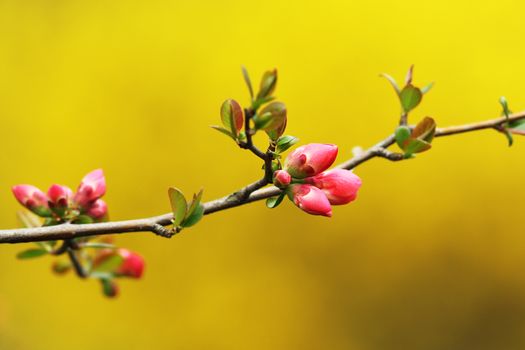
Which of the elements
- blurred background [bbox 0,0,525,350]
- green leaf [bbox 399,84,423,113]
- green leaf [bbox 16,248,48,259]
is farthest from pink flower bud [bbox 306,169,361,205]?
blurred background [bbox 0,0,525,350]

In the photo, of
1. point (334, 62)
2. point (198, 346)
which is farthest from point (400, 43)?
point (198, 346)

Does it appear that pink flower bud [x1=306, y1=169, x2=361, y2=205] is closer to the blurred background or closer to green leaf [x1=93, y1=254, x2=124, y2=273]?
green leaf [x1=93, y1=254, x2=124, y2=273]

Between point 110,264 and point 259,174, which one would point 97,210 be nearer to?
point 110,264

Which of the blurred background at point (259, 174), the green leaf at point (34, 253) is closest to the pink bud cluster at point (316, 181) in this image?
the green leaf at point (34, 253)

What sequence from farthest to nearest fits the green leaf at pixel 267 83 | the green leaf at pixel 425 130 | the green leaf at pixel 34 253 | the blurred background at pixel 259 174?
the blurred background at pixel 259 174 < the green leaf at pixel 34 253 < the green leaf at pixel 425 130 < the green leaf at pixel 267 83

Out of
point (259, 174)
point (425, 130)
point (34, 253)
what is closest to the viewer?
point (425, 130)

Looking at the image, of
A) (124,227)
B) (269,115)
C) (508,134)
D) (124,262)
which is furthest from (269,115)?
(124,262)

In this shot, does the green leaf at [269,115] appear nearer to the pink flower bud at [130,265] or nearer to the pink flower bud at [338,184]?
the pink flower bud at [338,184]
